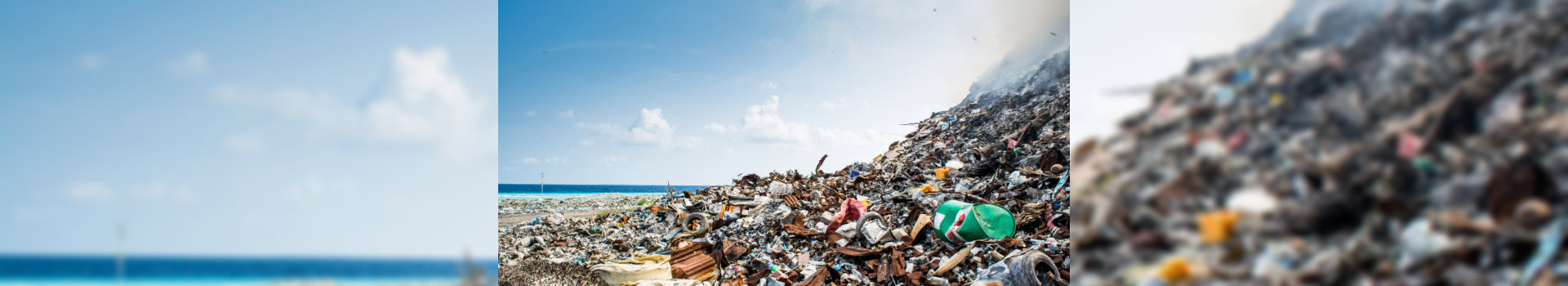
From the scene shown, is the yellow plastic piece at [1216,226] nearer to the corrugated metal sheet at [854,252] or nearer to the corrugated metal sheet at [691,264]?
the corrugated metal sheet at [854,252]

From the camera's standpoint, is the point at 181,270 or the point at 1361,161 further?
the point at 181,270

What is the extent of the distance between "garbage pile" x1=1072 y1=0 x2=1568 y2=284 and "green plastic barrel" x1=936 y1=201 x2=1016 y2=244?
91.5 inches

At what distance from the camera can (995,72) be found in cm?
416

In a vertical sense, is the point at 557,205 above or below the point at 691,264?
above

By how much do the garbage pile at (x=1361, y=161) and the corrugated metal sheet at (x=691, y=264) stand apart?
9.96 ft

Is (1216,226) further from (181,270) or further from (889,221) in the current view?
→ (181,270)

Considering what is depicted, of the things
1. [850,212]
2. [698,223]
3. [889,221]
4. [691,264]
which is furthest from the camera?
[698,223]

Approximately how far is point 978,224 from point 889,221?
0.61 meters

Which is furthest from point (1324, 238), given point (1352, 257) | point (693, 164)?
point (693, 164)

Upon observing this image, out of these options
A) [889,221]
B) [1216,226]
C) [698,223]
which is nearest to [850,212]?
[889,221]

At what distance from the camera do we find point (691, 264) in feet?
12.1

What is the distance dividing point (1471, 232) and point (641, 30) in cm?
462

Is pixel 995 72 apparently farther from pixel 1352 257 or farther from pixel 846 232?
pixel 1352 257

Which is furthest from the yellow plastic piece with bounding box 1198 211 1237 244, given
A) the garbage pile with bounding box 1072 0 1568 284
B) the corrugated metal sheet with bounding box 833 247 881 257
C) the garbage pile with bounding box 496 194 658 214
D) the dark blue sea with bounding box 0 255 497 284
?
the dark blue sea with bounding box 0 255 497 284
